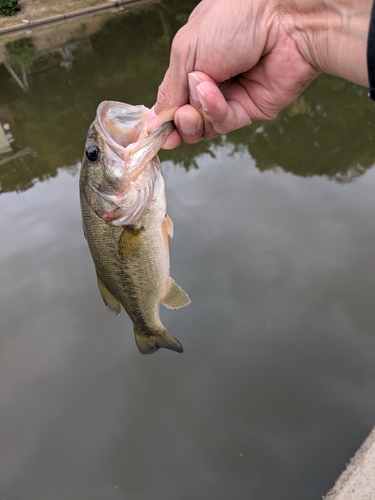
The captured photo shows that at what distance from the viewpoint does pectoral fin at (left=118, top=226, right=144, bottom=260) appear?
176 centimetres

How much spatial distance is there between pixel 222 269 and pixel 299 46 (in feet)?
9.23

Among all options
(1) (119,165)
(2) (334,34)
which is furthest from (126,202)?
(2) (334,34)

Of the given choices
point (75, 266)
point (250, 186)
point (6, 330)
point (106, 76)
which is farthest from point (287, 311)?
point (106, 76)

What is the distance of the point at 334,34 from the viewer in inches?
55.3

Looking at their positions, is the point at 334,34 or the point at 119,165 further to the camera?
the point at 119,165

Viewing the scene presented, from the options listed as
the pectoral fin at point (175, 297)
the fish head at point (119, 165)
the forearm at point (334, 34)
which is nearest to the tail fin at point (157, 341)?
the pectoral fin at point (175, 297)

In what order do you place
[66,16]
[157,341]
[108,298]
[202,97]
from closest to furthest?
[202,97] < [108,298] < [157,341] < [66,16]

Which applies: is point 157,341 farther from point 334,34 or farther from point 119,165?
point 334,34

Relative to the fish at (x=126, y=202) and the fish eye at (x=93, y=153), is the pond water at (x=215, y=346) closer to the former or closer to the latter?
the fish at (x=126, y=202)

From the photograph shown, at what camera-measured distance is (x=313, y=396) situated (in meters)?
3.05

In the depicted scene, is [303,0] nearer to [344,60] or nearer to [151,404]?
[344,60]

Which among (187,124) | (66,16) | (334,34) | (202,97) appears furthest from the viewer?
(66,16)

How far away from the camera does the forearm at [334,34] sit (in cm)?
129

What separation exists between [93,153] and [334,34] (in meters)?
1.09
